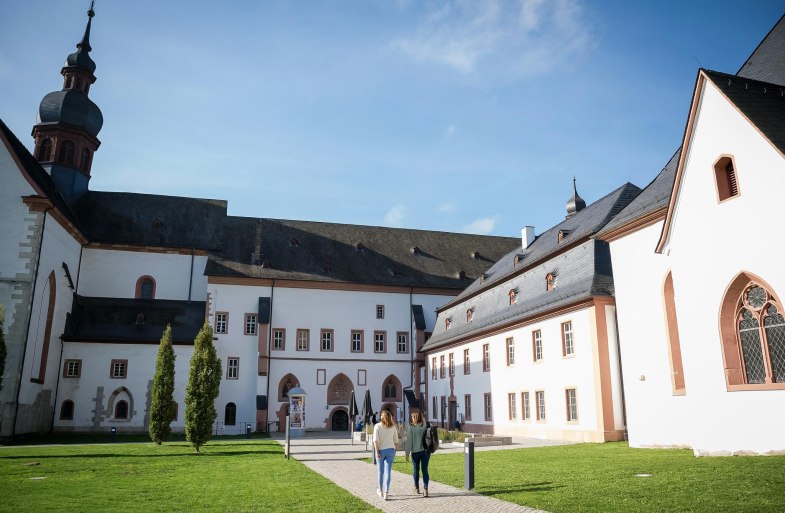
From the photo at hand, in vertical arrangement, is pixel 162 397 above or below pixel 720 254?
below

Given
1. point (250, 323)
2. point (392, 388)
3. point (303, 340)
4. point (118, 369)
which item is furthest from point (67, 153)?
point (392, 388)

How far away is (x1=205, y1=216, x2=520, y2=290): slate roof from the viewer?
45.4 metres

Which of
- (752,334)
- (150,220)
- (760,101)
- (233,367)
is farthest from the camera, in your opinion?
(150,220)

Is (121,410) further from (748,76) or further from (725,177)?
(748,76)

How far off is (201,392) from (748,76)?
2221 cm

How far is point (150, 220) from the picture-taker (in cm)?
4666

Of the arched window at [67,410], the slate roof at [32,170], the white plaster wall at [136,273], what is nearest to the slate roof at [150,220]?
the white plaster wall at [136,273]

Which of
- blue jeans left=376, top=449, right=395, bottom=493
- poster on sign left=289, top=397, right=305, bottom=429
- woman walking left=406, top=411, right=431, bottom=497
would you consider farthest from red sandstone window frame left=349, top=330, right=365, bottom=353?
blue jeans left=376, top=449, right=395, bottom=493

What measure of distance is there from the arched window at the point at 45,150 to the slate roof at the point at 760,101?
4412cm

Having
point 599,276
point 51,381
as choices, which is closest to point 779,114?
point 599,276

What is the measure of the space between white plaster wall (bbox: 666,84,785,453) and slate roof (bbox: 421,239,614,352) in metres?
8.25

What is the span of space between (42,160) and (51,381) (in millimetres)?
17623

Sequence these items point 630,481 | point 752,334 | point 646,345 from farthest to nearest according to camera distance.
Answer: point 646,345 < point 752,334 < point 630,481

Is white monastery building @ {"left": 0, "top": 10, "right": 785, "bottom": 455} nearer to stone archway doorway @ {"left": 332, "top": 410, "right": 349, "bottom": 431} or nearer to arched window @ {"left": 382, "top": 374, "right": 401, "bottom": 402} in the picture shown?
arched window @ {"left": 382, "top": 374, "right": 401, "bottom": 402}
